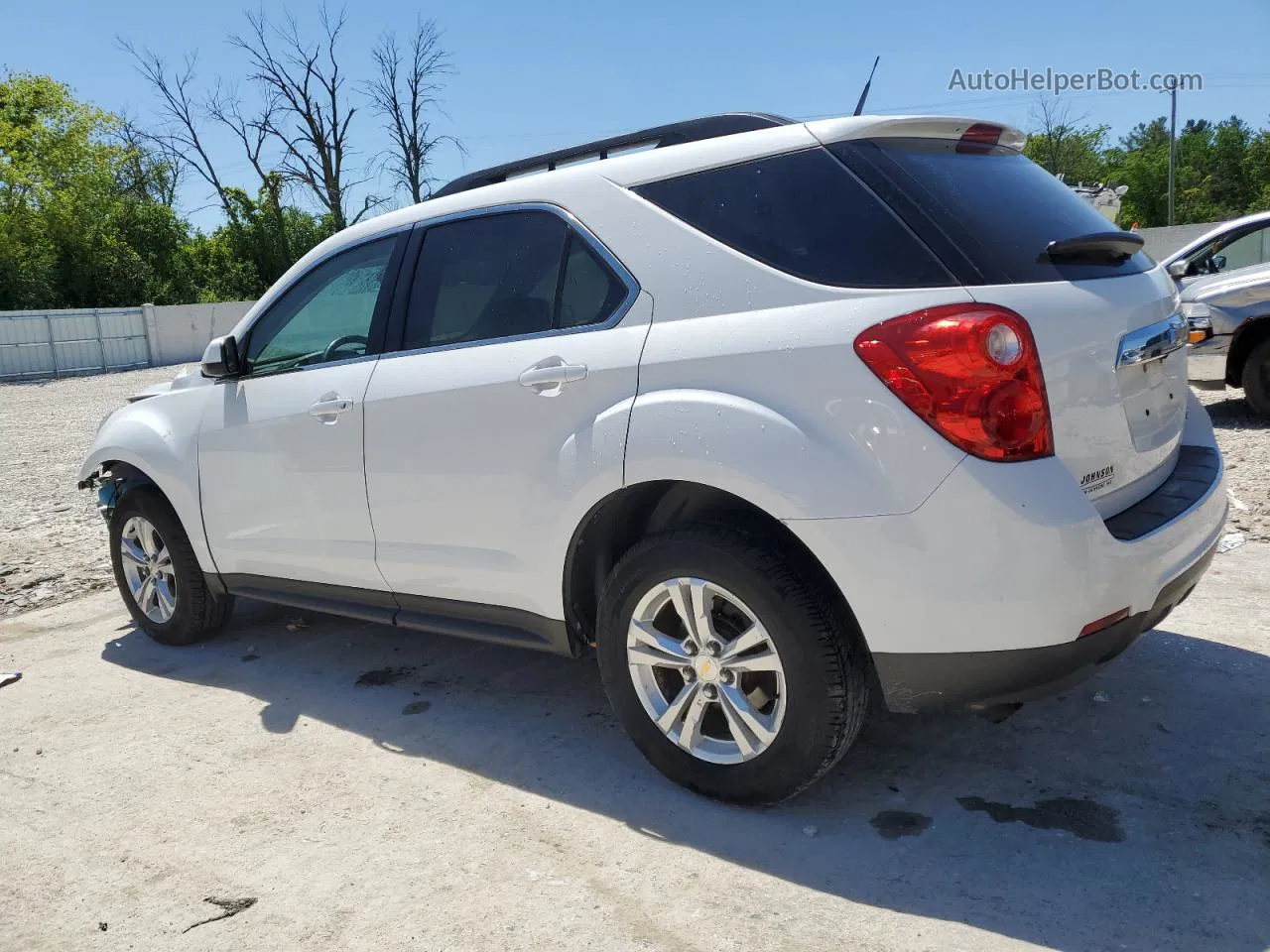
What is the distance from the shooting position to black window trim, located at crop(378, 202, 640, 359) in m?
3.17

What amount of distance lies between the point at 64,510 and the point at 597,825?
709 cm

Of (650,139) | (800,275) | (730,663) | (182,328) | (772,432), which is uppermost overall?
(182,328)

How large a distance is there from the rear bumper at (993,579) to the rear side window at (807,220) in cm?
58

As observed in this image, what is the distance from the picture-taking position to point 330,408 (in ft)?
12.9

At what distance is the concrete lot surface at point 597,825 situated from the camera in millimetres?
Answer: 2520

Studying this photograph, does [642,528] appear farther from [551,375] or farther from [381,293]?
[381,293]

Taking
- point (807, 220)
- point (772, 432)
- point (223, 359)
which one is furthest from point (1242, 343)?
point (223, 359)

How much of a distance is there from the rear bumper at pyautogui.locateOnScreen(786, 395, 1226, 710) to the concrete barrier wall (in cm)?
3594

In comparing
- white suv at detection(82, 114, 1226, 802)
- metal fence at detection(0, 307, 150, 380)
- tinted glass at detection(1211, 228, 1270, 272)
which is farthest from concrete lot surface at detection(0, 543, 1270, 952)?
metal fence at detection(0, 307, 150, 380)

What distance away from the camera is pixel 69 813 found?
3361mm

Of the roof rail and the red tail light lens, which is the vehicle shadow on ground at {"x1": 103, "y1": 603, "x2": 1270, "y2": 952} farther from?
the roof rail

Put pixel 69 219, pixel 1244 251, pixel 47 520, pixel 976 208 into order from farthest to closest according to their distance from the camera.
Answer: pixel 69 219, pixel 1244 251, pixel 47 520, pixel 976 208

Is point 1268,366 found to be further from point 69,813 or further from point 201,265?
point 201,265

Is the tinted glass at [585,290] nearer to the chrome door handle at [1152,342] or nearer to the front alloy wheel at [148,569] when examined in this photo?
the chrome door handle at [1152,342]
